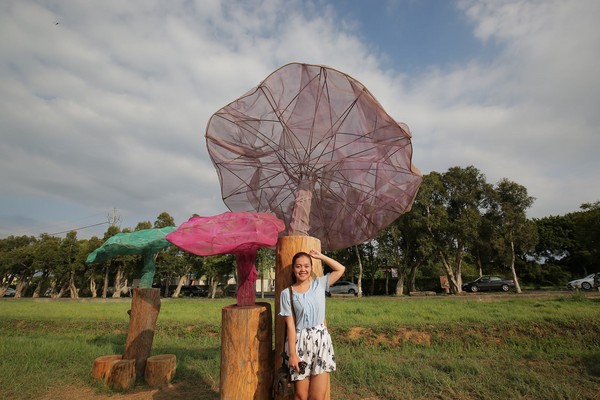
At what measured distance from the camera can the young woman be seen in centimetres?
325

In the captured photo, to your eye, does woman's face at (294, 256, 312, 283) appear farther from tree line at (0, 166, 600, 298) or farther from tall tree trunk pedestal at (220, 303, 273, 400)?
tree line at (0, 166, 600, 298)

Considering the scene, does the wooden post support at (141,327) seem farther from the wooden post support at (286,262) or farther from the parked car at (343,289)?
the parked car at (343,289)

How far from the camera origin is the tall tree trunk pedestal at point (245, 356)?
3.61 metres

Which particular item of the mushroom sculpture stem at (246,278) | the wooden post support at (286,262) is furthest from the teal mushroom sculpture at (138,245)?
the wooden post support at (286,262)

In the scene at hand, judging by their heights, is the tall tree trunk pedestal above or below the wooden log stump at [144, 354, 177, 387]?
above

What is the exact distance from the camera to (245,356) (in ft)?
12.0

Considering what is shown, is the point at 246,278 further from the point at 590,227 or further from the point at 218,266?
the point at 218,266

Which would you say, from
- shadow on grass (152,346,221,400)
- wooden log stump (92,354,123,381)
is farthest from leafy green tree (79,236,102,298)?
wooden log stump (92,354,123,381)

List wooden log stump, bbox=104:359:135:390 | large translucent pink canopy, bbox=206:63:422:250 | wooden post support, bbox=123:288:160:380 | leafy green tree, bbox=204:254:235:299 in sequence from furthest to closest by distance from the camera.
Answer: leafy green tree, bbox=204:254:235:299
wooden post support, bbox=123:288:160:380
wooden log stump, bbox=104:359:135:390
large translucent pink canopy, bbox=206:63:422:250

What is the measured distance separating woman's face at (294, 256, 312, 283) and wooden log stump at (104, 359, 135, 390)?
4096 millimetres

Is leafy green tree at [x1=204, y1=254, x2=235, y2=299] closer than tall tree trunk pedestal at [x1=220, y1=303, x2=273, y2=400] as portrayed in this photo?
No

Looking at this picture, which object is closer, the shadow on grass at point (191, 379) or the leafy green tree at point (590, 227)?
the shadow on grass at point (191, 379)

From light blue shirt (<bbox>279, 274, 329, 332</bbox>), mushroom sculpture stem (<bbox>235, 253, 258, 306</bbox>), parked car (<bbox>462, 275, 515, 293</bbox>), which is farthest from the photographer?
parked car (<bbox>462, 275, 515, 293</bbox>)

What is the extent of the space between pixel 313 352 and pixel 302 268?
80 centimetres
